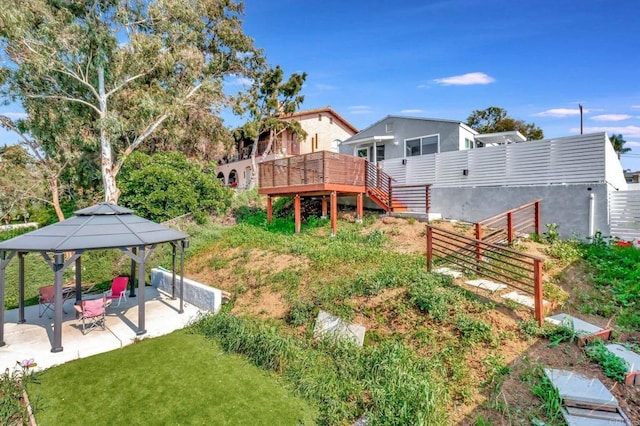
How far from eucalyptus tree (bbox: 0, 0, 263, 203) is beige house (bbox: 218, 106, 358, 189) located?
7716 millimetres

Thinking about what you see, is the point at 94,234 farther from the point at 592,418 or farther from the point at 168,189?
the point at 168,189

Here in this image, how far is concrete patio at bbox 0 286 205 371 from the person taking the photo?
601 cm

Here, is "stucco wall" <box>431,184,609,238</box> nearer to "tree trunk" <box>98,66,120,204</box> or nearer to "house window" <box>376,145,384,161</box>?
"house window" <box>376,145,384,161</box>

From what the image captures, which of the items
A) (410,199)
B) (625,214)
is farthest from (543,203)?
(410,199)

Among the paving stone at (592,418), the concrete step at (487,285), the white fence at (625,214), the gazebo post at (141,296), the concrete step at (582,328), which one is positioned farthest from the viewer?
the white fence at (625,214)

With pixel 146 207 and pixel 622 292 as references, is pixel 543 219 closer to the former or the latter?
pixel 622 292

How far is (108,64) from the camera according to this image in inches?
604

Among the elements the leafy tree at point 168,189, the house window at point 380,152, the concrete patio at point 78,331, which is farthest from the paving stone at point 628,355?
the leafy tree at point 168,189

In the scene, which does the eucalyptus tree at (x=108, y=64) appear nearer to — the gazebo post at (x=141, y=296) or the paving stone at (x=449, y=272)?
the gazebo post at (x=141, y=296)

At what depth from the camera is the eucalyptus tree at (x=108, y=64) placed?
44.0 feet

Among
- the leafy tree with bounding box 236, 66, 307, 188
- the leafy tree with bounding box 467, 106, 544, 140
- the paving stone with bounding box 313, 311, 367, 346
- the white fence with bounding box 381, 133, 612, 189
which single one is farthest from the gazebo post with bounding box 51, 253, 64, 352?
the leafy tree with bounding box 467, 106, 544, 140

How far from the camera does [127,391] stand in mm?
4945

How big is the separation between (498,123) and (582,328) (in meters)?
38.2

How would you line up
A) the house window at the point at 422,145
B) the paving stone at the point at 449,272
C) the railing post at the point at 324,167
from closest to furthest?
1. the paving stone at the point at 449,272
2. the railing post at the point at 324,167
3. the house window at the point at 422,145
